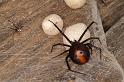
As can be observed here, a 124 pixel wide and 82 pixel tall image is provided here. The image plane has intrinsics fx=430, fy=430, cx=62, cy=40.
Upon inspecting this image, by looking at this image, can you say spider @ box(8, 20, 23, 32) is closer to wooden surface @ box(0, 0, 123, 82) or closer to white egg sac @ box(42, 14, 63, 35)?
wooden surface @ box(0, 0, 123, 82)

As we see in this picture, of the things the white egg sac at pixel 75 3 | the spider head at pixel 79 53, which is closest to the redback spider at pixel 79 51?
the spider head at pixel 79 53

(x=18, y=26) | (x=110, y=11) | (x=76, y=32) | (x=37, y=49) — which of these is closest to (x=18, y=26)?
(x=18, y=26)

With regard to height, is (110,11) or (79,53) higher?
(110,11)

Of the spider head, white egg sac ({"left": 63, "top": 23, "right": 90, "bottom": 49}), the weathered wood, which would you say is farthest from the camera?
the weathered wood

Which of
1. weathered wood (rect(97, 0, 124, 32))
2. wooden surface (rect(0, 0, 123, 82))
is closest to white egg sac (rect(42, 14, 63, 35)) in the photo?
wooden surface (rect(0, 0, 123, 82))

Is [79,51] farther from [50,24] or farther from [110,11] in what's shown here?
[110,11]
